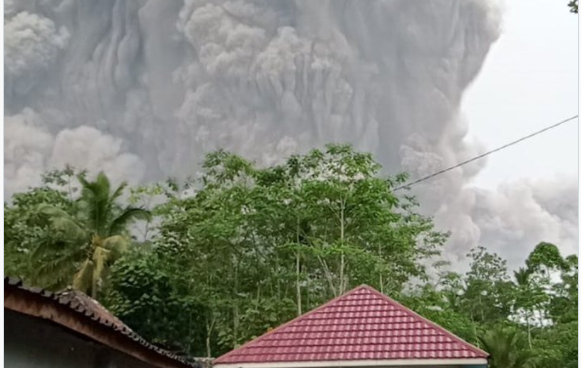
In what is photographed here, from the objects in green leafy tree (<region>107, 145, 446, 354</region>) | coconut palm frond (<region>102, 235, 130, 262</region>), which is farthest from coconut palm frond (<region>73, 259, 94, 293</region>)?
green leafy tree (<region>107, 145, 446, 354</region>)

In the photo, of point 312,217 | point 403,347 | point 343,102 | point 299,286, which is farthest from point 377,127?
point 403,347

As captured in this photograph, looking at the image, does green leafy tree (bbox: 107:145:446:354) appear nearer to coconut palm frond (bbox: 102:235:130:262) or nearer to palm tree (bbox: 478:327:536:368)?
coconut palm frond (bbox: 102:235:130:262)

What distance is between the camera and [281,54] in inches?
306

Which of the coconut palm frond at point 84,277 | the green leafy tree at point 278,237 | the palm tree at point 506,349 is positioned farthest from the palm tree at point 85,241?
the palm tree at point 506,349

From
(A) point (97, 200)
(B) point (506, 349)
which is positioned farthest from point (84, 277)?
(B) point (506, 349)

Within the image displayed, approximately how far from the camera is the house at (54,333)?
63.8 inches

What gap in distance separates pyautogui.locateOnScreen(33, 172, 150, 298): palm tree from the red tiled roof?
4.71m

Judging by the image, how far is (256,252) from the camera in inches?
343

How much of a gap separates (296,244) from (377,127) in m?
1.61

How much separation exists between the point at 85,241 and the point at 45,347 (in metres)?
5.82

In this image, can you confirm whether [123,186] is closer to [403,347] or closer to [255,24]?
[255,24]

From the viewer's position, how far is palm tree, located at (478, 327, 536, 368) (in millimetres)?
8547

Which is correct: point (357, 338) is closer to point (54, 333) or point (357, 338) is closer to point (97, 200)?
point (54, 333)

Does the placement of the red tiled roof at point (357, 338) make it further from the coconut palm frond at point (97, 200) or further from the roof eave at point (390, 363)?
the coconut palm frond at point (97, 200)
